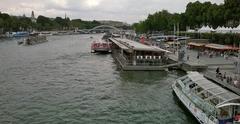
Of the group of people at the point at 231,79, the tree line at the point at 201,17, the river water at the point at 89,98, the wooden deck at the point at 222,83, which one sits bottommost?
the river water at the point at 89,98

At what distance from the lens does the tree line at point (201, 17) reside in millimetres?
93188

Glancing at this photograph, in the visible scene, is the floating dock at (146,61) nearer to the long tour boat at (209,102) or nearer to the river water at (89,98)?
the river water at (89,98)

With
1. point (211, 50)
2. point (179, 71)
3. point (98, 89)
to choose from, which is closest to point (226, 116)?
point (98, 89)

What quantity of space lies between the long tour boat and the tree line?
191 feet

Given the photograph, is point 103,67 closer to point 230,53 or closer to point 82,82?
point 82,82

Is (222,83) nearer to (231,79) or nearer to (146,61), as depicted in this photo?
(231,79)

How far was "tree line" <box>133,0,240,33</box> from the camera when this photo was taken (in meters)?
93.2

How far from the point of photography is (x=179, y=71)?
58.2 metres

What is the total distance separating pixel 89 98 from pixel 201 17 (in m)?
85.8

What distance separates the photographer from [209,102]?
29.8 meters

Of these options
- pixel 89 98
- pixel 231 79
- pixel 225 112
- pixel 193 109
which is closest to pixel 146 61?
pixel 231 79

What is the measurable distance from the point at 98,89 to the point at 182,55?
2087cm

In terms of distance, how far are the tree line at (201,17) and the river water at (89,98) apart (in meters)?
43.5

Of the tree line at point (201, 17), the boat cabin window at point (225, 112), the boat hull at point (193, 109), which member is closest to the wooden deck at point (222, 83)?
the boat hull at point (193, 109)
